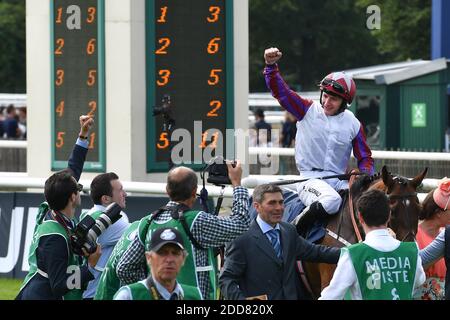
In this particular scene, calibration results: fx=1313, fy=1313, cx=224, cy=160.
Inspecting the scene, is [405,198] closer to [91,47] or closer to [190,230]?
[190,230]

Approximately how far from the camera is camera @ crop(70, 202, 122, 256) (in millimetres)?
7582

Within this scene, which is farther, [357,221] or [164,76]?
[164,76]

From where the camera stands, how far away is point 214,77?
46.7 ft

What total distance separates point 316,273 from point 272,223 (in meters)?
1.47

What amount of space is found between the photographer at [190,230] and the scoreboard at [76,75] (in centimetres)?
704

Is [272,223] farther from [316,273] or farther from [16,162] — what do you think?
[16,162]

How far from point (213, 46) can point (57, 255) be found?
7075mm

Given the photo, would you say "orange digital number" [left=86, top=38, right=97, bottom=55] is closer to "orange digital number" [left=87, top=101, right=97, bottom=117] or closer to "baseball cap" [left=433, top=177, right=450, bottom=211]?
"orange digital number" [left=87, top=101, right=97, bottom=117]

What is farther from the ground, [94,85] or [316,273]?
[94,85]

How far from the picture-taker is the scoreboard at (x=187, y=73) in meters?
14.0

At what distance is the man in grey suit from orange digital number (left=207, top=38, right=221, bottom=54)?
6715mm

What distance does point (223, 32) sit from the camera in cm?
1425

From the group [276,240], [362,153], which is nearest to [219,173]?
[276,240]
